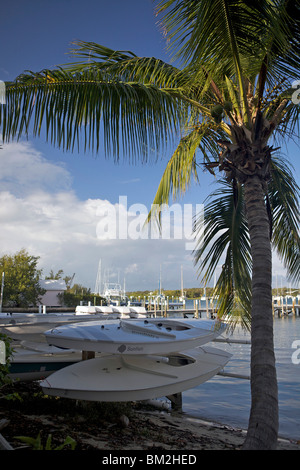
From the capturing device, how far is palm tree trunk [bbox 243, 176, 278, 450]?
350cm

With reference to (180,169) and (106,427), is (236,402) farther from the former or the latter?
(180,169)

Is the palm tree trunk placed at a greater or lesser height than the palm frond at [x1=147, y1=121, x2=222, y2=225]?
lesser

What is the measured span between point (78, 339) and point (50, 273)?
67.2m

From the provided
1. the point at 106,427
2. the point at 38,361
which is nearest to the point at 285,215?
the point at 106,427

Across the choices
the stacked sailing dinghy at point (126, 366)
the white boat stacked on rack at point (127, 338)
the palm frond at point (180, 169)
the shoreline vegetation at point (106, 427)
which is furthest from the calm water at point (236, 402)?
the palm frond at point (180, 169)

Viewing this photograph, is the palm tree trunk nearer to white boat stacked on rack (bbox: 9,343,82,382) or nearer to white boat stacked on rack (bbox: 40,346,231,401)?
white boat stacked on rack (bbox: 40,346,231,401)

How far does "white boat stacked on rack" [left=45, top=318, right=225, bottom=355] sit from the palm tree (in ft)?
10.6

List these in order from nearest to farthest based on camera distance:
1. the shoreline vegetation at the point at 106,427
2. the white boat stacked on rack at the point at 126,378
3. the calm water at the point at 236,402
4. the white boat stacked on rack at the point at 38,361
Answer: the shoreline vegetation at the point at 106,427 < the white boat stacked on rack at the point at 126,378 < the calm water at the point at 236,402 < the white boat stacked on rack at the point at 38,361

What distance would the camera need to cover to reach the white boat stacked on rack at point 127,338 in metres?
6.91

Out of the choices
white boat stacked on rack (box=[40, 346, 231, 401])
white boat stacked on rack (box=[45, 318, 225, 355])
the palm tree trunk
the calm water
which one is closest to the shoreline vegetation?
white boat stacked on rack (box=[40, 346, 231, 401])

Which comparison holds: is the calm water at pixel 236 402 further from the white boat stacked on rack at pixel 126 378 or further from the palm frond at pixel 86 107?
the palm frond at pixel 86 107

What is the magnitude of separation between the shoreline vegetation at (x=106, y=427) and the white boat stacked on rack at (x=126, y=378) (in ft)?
1.98

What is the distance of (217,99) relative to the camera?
18.5 feet
